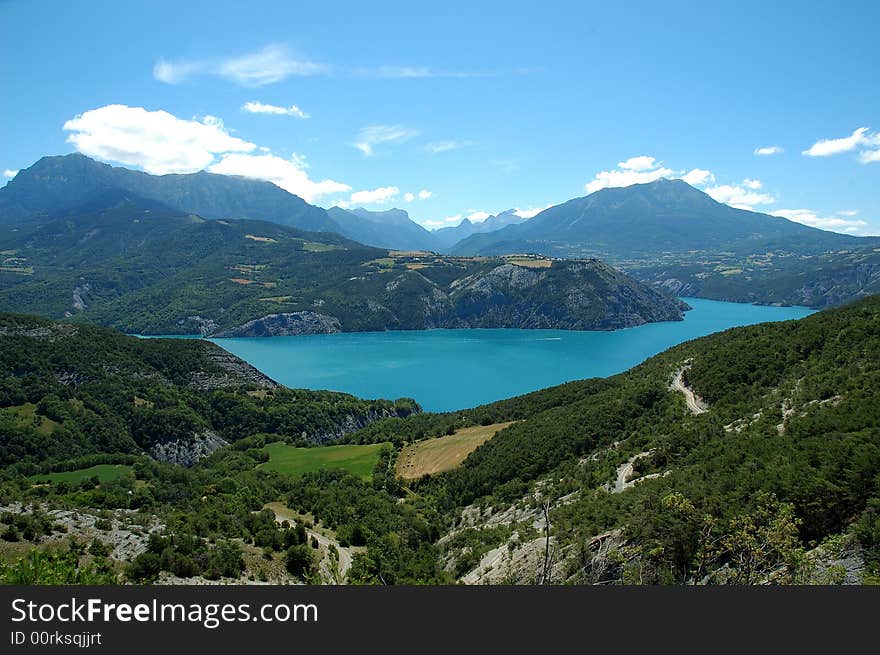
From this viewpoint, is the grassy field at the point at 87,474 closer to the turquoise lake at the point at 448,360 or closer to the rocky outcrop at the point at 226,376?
the rocky outcrop at the point at 226,376

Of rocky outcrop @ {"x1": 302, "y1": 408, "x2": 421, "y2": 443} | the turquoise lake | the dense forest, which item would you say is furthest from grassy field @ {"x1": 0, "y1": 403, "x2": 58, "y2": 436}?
the turquoise lake

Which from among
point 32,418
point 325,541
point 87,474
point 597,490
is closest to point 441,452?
point 325,541

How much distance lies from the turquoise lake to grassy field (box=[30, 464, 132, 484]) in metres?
58.8

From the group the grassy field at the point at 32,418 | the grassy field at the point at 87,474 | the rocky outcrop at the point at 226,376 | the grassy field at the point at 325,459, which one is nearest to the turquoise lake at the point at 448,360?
the rocky outcrop at the point at 226,376

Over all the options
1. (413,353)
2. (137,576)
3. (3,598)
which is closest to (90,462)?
(137,576)

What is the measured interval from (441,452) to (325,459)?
1624 cm

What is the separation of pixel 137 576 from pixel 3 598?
41.9ft

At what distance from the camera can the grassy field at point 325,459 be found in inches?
2199

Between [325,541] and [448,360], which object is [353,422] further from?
[448,360]

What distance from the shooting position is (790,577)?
11555 mm

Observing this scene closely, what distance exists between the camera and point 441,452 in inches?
2099

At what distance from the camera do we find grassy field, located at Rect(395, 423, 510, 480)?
49362 millimetres

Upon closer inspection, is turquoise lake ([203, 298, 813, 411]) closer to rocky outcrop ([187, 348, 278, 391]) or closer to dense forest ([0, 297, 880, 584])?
rocky outcrop ([187, 348, 278, 391])

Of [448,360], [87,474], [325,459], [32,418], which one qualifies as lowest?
[325,459]
